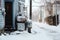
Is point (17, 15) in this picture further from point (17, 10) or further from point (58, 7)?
point (58, 7)

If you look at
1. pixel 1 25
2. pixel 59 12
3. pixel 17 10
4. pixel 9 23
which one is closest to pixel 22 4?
pixel 17 10

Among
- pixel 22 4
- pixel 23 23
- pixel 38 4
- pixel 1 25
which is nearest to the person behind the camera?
pixel 1 25

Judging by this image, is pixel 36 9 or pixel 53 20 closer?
pixel 53 20

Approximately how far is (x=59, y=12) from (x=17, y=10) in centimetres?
1437

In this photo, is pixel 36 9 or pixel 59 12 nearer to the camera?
pixel 59 12

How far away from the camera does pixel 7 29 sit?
20125mm

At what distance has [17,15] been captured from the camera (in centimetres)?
2094

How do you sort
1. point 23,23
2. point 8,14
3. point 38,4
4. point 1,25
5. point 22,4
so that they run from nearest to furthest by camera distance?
point 1,25, point 23,23, point 8,14, point 22,4, point 38,4

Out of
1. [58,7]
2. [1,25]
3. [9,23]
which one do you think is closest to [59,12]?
[58,7]

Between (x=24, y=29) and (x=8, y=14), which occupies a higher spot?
(x=8, y=14)

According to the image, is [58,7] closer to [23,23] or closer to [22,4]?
[22,4]

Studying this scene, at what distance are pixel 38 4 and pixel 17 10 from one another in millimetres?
29044

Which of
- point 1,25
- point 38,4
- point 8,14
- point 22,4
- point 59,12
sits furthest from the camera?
point 38,4

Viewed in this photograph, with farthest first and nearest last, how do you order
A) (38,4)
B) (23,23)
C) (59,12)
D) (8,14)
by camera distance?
(38,4) < (59,12) < (8,14) < (23,23)
